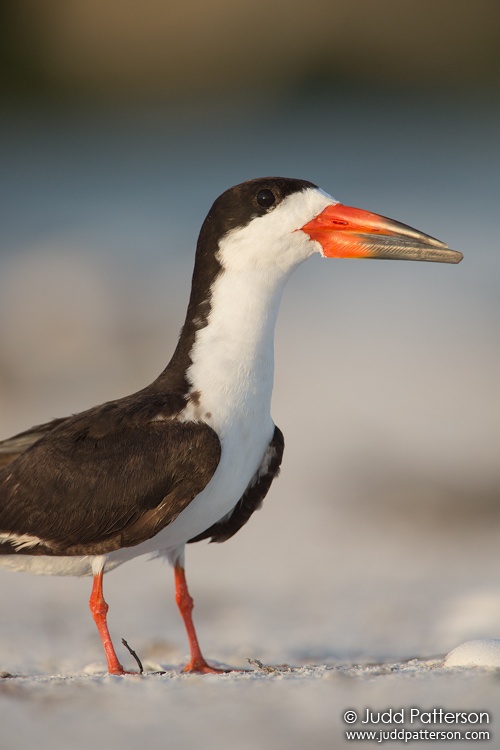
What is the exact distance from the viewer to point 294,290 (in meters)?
11.7

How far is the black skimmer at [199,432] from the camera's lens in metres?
4.43

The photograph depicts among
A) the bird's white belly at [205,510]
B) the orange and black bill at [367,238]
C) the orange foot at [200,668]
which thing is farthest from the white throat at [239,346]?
the orange foot at [200,668]

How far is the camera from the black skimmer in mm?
4434

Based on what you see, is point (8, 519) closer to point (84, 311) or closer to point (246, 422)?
point (246, 422)

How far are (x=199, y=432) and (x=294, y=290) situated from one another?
733 cm

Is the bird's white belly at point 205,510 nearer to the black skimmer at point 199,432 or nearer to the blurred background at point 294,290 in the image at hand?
the black skimmer at point 199,432

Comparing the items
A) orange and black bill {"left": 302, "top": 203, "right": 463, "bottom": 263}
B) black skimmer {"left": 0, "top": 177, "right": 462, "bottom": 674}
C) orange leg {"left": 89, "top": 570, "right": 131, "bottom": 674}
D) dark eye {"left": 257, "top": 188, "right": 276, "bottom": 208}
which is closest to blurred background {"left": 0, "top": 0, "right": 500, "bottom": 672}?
orange leg {"left": 89, "top": 570, "right": 131, "bottom": 674}

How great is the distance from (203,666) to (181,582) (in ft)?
1.19

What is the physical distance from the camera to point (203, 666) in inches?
195

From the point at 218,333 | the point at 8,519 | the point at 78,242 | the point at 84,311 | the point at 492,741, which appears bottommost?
the point at 492,741

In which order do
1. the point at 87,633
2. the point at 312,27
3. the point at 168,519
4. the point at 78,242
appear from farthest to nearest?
1. the point at 312,27
2. the point at 78,242
3. the point at 87,633
4. the point at 168,519

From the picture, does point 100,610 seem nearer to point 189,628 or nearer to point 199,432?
point 189,628

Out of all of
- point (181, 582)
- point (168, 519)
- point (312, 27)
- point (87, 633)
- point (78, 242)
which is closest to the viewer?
point (168, 519)

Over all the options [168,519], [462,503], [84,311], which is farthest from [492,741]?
[84,311]
